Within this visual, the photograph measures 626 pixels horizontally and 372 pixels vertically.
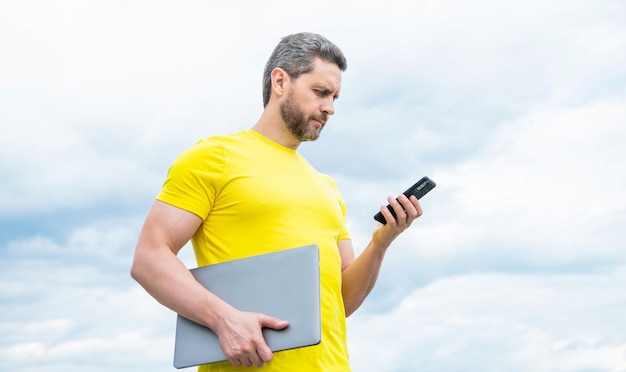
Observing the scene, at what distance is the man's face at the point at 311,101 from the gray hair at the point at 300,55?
4 cm

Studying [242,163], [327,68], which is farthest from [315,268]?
[327,68]

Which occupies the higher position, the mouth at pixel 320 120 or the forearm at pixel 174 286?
the mouth at pixel 320 120

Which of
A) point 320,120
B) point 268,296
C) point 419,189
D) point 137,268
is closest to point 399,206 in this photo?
point 419,189

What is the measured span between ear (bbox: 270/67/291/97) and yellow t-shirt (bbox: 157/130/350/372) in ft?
1.23

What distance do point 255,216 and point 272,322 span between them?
0.57 m

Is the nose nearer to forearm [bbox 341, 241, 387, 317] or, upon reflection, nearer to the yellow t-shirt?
the yellow t-shirt

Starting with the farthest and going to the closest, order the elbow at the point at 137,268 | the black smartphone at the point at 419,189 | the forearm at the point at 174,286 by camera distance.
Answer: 1. the black smartphone at the point at 419,189
2. the elbow at the point at 137,268
3. the forearm at the point at 174,286

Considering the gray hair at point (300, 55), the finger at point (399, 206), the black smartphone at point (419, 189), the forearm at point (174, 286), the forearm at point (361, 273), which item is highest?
the gray hair at point (300, 55)

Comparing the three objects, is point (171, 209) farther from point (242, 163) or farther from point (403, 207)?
point (403, 207)

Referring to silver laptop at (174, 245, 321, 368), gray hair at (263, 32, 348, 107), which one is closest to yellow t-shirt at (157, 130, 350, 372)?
silver laptop at (174, 245, 321, 368)

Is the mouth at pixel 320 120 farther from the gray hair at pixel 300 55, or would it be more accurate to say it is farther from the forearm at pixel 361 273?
the forearm at pixel 361 273

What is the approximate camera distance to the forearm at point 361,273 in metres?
3.79

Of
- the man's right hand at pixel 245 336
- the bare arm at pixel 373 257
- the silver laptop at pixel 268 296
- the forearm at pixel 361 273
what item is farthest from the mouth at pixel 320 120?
the man's right hand at pixel 245 336

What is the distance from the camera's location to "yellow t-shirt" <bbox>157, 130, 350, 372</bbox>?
3.29 meters
